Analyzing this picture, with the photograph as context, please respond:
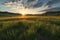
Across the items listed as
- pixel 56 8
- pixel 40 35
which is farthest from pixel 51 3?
pixel 40 35

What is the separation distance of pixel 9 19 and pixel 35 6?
359 mm

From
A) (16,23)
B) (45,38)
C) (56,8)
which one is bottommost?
(45,38)

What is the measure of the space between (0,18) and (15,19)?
19 cm

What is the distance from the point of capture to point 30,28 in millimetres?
2494

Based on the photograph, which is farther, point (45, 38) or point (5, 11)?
point (5, 11)

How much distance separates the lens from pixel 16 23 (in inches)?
99.8

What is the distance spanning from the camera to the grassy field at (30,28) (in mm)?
2447

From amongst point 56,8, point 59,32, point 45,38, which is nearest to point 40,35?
point 45,38

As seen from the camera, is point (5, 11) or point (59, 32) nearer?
point (59, 32)

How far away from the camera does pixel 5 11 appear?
2611 millimetres

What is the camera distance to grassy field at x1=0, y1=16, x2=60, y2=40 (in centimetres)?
245

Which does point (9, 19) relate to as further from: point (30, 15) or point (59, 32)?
point (59, 32)

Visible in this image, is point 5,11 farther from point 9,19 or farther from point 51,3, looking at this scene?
point 51,3

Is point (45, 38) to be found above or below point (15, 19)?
below
